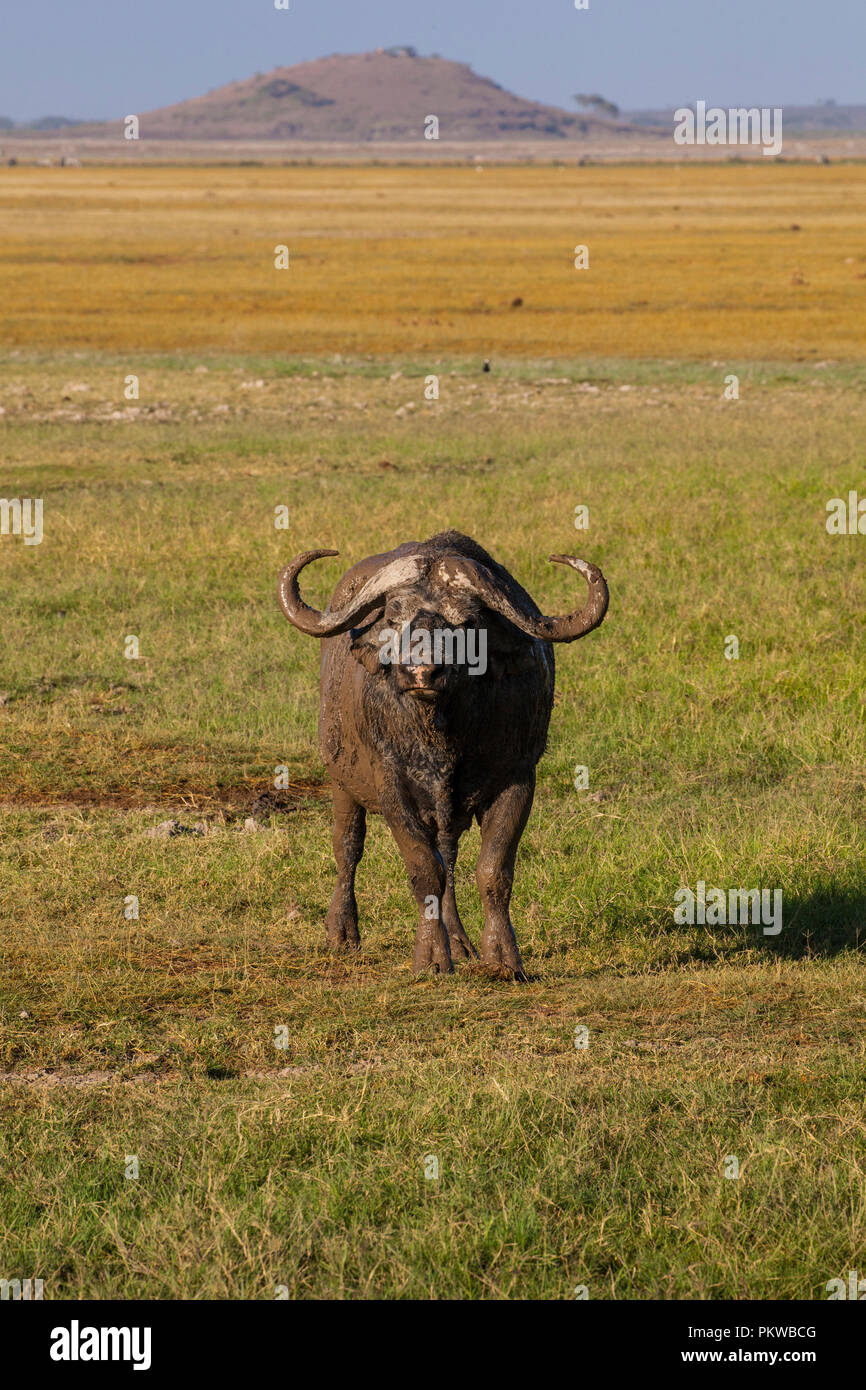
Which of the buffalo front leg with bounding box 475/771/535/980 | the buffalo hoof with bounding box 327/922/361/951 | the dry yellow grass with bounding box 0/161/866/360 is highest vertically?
the dry yellow grass with bounding box 0/161/866/360

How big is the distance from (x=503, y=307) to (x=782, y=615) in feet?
100

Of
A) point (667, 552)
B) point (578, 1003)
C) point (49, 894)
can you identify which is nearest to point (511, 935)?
point (578, 1003)

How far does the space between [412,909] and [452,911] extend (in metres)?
0.92

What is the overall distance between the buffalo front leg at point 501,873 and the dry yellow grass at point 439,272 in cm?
2792

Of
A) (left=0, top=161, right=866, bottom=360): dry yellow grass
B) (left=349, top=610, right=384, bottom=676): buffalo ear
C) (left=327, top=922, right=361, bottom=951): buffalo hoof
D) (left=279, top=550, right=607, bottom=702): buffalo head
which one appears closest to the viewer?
(left=279, top=550, right=607, bottom=702): buffalo head

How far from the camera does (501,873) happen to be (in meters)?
7.41

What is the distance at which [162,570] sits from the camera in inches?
620

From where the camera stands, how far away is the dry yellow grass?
37.3 m

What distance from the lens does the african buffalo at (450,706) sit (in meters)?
7.02

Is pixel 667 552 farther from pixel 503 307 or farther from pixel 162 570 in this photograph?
pixel 503 307

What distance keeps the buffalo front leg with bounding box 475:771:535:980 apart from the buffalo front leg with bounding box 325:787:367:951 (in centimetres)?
102

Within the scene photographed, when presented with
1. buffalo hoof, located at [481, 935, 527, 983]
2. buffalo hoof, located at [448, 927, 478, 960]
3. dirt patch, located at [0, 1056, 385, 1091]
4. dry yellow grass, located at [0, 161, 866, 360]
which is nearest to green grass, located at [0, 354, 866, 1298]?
dirt patch, located at [0, 1056, 385, 1091]

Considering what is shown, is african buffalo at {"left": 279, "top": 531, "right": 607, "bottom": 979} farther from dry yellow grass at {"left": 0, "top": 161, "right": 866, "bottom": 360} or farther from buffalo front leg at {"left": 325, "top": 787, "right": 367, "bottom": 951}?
dry yellow grass at {"left": 0, "top": 161, "right": 866, "bottom": 360}

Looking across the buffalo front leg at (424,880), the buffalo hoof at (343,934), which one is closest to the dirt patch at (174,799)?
the buffalo hoof at (343,934)
